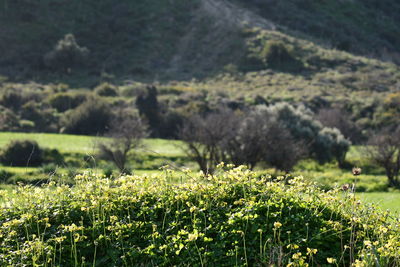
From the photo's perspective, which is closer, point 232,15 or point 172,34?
point 172,34

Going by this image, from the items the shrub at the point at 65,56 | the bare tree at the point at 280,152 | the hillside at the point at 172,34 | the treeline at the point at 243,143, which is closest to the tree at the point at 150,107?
the treeline at the point at 243,143

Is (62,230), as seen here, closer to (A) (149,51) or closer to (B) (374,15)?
(A) (149,51)

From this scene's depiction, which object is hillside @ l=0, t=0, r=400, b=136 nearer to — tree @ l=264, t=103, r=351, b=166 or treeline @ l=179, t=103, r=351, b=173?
tree @ l=264, t=103, r=351, b=166

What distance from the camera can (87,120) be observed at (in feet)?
140

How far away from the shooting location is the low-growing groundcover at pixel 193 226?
561 centimetres

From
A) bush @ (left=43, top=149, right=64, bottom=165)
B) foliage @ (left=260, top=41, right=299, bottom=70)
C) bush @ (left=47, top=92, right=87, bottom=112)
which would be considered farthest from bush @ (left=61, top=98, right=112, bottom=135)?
foliage @ (left=260, top=41, right=299, bottom=70)

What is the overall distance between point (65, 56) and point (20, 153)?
4279cm

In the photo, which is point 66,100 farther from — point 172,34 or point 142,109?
point 172,34

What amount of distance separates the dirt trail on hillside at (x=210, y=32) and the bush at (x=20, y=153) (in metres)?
42.7

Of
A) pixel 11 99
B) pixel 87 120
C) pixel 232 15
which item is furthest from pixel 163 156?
pixel 232 15

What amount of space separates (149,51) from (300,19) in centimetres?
3184

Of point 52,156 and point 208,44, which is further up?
point 208,44

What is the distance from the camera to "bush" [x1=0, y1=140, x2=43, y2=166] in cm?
2845

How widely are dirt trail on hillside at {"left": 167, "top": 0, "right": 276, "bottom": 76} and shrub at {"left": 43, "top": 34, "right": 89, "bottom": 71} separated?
13734mm
